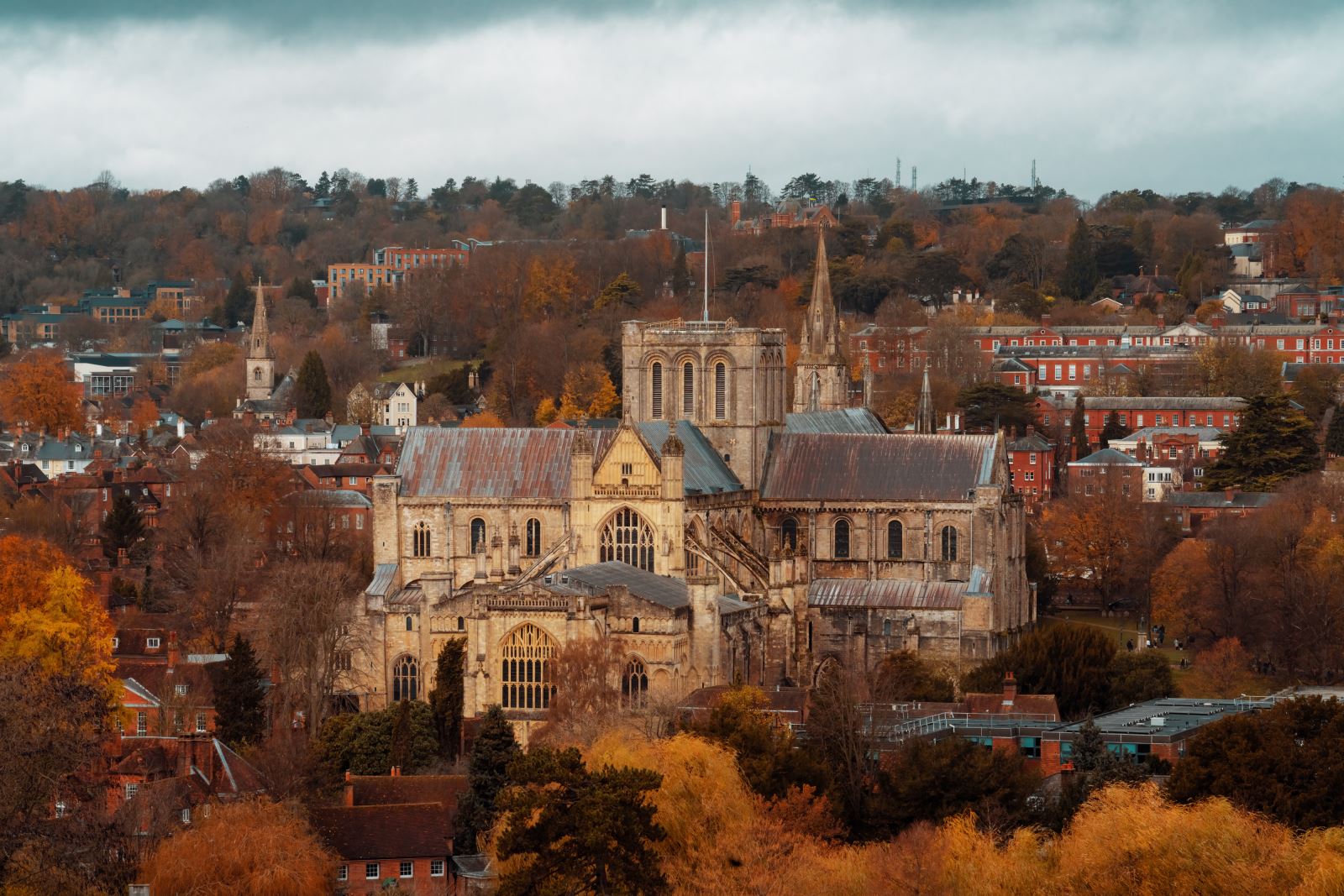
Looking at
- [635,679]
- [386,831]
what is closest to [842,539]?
[635,679]

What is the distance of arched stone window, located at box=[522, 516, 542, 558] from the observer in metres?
83.7

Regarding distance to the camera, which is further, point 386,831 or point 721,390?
point 721,390

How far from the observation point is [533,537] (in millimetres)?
83812

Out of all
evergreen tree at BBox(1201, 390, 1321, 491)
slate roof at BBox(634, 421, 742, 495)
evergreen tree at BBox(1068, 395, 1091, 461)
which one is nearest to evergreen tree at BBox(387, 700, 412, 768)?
slate roof at BBox(634, 421, 742, 495)

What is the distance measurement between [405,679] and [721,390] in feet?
43.2

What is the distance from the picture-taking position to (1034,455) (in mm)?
126562

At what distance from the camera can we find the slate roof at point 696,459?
3196 inches

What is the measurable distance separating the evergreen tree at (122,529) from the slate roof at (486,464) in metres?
21.4

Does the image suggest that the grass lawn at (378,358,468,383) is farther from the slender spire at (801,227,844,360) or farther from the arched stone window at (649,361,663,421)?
the arched stone window at (649,361,663,421)

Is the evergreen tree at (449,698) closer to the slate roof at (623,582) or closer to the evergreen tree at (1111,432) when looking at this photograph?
the slate roof at (623,582)

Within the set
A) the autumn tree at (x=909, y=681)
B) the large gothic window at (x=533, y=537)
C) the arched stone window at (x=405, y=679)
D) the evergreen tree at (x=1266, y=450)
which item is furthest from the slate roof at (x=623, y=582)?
the evergreen tree at (x=1266, y=450)

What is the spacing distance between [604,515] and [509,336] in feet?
243

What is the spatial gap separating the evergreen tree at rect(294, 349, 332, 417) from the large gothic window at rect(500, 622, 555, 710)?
78.0 metres

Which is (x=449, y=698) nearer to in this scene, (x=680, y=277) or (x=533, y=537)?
(x=533, y=537)
